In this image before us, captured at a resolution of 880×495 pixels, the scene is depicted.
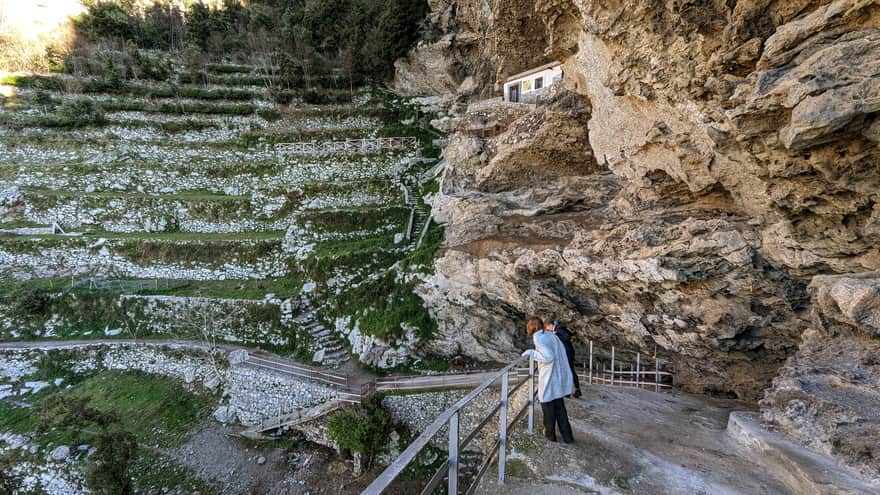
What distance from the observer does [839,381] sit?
4.36 metres

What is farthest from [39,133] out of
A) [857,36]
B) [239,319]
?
[857,36]

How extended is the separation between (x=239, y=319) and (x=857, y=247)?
18938 mm

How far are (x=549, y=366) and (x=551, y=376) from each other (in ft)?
0.48

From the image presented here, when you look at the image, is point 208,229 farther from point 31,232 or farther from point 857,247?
point 857,247

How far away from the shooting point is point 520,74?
18.0 metres

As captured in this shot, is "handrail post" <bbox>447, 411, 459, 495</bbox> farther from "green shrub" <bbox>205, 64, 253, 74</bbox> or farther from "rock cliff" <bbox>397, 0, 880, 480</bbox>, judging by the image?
"green shrub" <bbox>205, 64, 253, 74</bbox>

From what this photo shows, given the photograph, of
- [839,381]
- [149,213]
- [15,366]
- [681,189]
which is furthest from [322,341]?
[149,213]

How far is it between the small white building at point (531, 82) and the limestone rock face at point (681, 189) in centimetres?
252

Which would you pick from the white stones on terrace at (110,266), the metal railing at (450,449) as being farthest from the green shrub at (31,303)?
the metal railing at (450,449)

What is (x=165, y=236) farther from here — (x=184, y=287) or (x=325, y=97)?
(x=325, y=97)

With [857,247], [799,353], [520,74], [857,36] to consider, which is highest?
[520,74]

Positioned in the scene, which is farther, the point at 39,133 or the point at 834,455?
the point at 39,133

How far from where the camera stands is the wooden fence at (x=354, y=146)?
2362cm

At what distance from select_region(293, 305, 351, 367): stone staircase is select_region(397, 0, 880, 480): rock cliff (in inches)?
167
